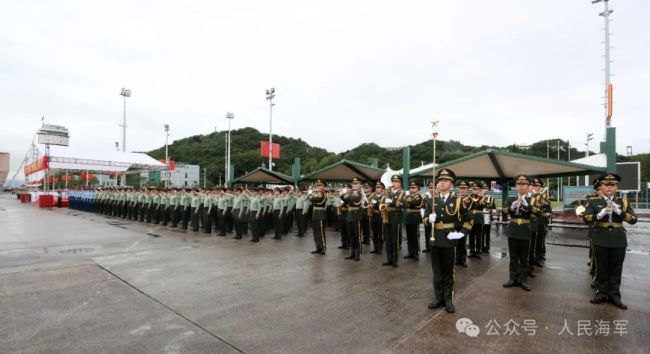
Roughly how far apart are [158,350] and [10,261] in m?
6.18

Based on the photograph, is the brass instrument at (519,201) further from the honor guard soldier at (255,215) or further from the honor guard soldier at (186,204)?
the honor guard soldier at (186,204)

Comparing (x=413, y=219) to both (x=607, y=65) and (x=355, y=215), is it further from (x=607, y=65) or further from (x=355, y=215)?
(x=607, y=65)

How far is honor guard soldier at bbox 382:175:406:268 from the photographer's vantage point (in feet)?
22.7

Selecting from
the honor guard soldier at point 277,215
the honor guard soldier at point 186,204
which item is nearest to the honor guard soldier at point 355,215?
the honor guard soldier at point 277,215

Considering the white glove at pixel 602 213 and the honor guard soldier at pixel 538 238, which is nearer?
the white glove at pixel 602 213

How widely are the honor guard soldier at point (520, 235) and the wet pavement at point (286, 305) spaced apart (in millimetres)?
270

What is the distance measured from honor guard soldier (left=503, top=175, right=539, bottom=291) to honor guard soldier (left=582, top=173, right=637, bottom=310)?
0.75 metres

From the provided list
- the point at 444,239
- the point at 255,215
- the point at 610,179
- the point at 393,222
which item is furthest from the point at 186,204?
the point at 610,179

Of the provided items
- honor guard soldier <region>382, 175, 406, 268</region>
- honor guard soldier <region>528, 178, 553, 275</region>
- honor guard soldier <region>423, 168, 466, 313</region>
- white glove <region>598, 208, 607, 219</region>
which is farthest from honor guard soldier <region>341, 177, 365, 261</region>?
white glove <region>598, 208, 607, 219</region>

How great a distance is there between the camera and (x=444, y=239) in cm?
454

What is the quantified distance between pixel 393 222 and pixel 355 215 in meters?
0.93

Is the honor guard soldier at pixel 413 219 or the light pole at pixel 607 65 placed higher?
the light pole at pixel 607 65

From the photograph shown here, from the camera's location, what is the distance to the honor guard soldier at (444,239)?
448cm

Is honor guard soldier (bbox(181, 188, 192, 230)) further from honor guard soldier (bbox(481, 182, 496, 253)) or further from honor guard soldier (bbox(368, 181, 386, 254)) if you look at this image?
honor guard soldier (bbox(481, 182, 496, 253))
